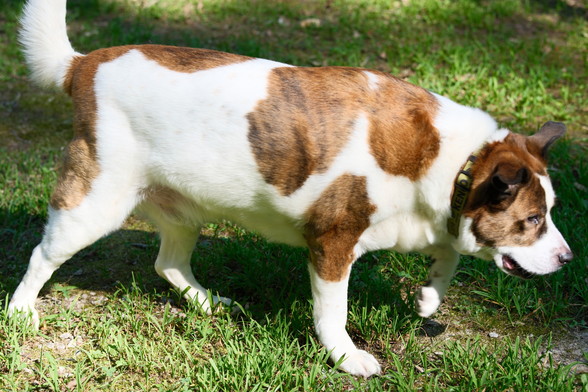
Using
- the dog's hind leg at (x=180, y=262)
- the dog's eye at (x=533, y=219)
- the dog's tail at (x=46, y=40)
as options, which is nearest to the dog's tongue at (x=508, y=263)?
the dog's eye at (x=533, y=219)

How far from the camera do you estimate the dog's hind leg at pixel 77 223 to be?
369cm

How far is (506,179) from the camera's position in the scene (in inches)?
123

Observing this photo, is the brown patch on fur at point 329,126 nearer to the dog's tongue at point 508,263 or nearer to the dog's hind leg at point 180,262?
the dog's tongue at point 508,263

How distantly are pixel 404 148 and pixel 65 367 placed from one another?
6.83 ft

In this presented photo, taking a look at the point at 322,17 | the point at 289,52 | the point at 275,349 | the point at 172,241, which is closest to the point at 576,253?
the point at 275,349

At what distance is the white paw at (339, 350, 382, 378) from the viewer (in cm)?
368

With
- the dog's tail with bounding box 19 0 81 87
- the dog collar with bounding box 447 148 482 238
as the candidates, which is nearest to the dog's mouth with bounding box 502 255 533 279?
the dog collar with bounding box 447 148 482 238

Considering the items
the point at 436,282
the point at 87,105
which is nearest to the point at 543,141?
Result: the point at 436,282

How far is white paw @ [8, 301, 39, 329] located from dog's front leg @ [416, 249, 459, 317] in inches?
83.7

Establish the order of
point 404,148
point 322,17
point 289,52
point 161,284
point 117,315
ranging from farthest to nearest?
point 322,17, point 289,52, point 161,284, point 117,315, point 404,148

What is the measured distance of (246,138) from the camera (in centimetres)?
352

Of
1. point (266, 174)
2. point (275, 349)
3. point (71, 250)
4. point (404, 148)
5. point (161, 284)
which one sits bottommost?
point (161, 284)

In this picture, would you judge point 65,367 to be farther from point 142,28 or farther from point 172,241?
point 142,28

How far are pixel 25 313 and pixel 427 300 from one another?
7.27 ft
